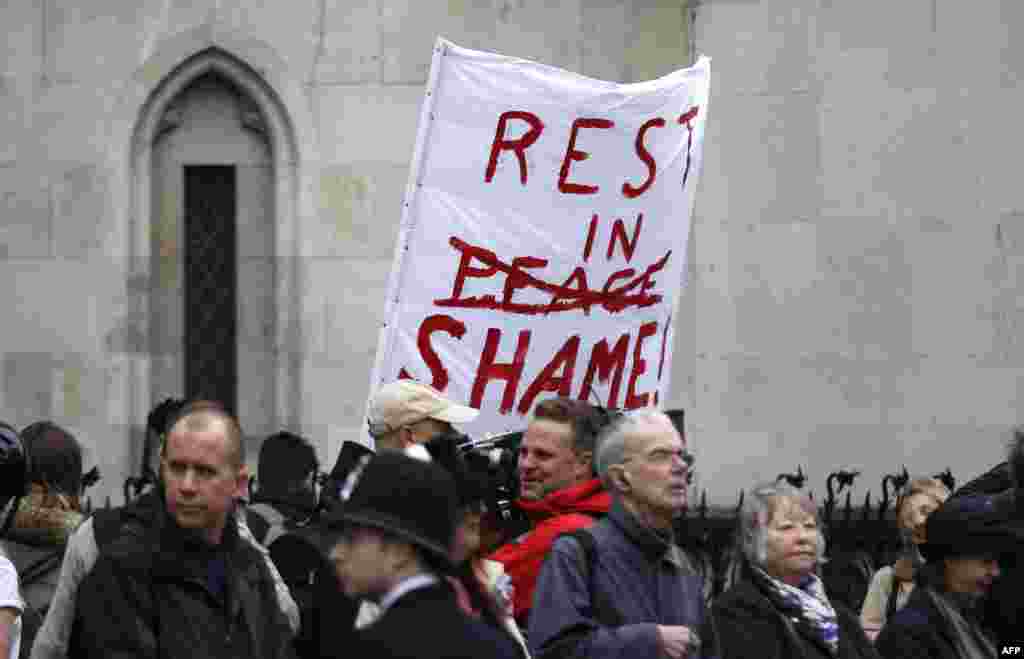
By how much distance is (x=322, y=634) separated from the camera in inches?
264

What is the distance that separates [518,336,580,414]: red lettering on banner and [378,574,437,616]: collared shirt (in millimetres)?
5520

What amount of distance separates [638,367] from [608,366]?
0.21m

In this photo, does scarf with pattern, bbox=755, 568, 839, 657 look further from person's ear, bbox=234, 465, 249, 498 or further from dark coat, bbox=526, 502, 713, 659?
person's ear, bbox=234, 465, 249, 498

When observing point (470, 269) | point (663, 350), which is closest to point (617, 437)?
point (470, 269)

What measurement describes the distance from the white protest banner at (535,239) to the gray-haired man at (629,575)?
8.55 ft

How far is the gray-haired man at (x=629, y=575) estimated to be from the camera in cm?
697

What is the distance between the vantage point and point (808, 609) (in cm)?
764

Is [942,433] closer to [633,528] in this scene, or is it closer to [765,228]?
[765,228]

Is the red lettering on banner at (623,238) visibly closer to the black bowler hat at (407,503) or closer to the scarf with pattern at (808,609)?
the scarf with pattern at (808,609)

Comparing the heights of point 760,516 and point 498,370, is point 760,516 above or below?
below

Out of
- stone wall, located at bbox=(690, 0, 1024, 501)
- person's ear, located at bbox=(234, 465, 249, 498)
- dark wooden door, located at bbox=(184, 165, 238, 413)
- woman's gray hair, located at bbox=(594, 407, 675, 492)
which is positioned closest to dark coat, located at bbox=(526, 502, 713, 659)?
woman's gray hair, located at bbox=(594, 407, 675, 492)

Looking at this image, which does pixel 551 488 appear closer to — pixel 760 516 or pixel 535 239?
pixel 760 516

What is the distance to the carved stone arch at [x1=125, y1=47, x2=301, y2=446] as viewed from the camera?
15.1m

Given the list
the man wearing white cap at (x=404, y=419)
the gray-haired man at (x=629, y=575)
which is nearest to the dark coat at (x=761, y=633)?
the gray-haired man at (x=629, y=575)
